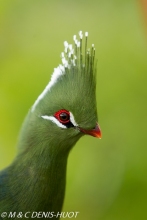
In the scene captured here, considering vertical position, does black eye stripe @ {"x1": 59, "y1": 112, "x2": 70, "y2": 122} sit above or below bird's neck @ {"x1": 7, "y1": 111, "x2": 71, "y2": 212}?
above

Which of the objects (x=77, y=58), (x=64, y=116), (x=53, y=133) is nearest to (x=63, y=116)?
(x=64, y=116)

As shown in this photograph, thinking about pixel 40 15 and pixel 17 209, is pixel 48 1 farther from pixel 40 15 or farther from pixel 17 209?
pixel 17 209

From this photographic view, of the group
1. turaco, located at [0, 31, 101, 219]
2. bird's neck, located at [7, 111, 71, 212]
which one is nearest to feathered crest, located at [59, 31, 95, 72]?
turaco, located at [0, 31, 101, 219]

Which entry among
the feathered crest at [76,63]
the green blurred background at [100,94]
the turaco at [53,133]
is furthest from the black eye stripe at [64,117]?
the green blurred background at [100,94]

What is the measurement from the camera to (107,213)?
9.23 ft

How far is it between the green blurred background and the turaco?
572 mm

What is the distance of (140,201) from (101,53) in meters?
0.93

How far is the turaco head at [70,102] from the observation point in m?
1.89

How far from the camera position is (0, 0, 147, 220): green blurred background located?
274 centimetres

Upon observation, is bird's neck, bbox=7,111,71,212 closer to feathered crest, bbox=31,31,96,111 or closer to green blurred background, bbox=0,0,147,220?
feathered crest, bbox=31,31,96,111

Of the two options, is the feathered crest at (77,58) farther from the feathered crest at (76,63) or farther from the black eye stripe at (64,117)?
the black eye stripe at (64,117)

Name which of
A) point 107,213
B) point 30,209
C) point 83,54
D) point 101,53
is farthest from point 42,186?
point 101,53

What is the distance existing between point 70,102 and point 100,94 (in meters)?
0.89

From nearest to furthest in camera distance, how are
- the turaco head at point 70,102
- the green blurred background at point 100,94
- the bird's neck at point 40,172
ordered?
the turaco head at point 70,102 → the bird's neck at point 40,172 → the green blurred background at point 100,94
